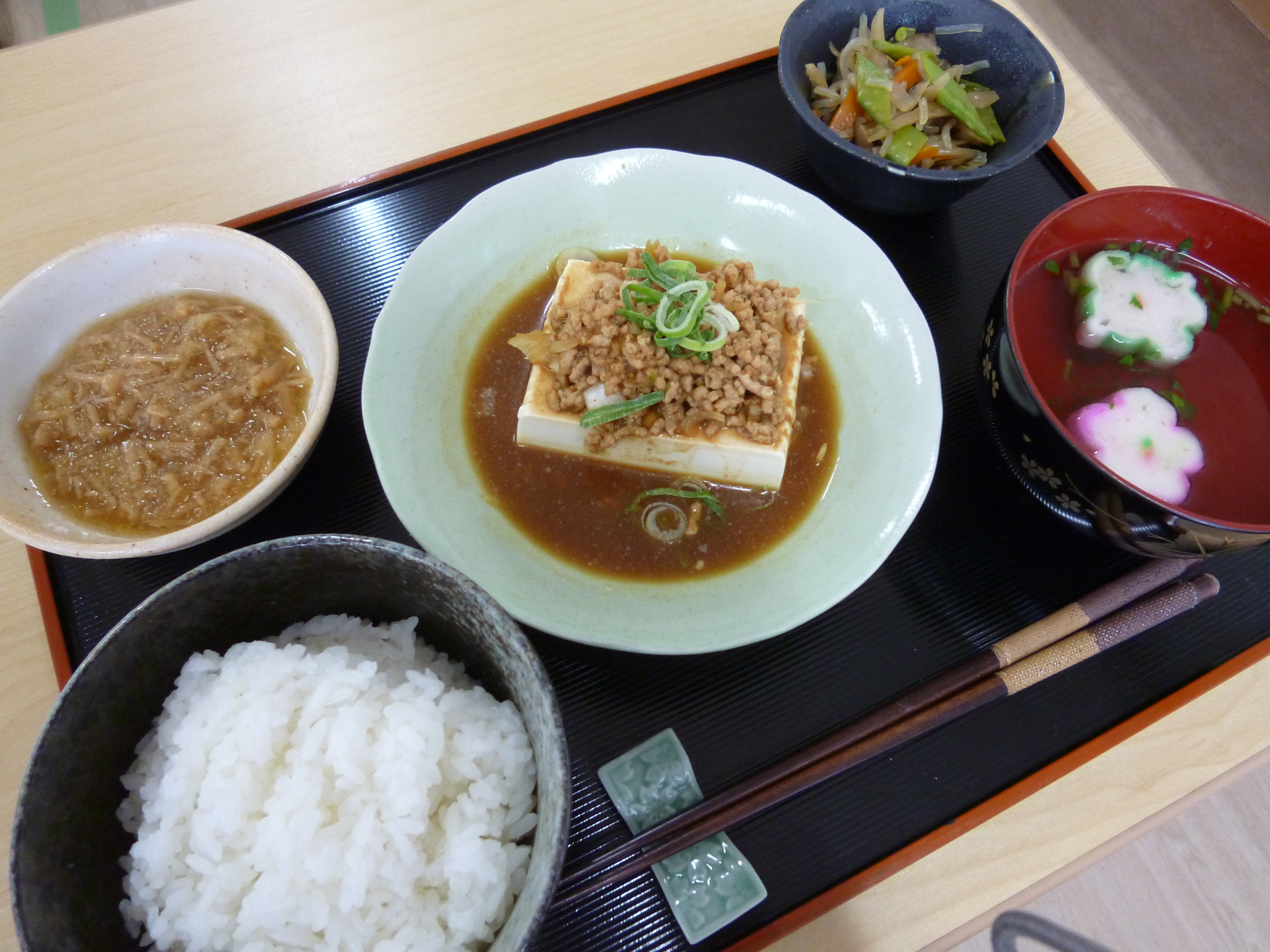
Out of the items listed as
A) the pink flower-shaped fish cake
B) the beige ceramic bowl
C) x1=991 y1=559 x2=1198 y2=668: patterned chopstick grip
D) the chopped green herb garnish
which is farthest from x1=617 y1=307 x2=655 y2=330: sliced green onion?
the chopped green herb garnish

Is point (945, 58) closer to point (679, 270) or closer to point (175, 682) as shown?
point (679, 270)

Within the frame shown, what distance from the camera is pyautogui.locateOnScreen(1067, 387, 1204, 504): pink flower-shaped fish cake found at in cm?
171

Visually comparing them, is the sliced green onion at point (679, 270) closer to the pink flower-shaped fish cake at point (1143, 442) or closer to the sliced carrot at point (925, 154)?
the sliced carrot at point (925, 154)

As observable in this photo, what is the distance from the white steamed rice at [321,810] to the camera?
1189 mm

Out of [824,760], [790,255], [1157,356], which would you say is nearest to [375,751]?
[824,760]

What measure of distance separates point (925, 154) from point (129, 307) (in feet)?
7.41

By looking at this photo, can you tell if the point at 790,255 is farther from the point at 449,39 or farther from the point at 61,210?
the point at 61,210

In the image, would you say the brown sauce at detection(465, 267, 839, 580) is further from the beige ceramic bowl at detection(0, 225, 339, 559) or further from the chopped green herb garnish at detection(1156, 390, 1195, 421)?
the chopped green herb garnish at detection(1156, 390, 1195, 421)

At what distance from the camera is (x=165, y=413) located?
1.82 metres

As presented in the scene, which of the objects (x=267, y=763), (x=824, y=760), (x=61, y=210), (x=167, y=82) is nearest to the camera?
(x=267, y=763)

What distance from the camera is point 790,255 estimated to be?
7.20 ft

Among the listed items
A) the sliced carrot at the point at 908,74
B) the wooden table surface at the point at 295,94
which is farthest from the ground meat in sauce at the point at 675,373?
the wooden table surface at the point at 295,94

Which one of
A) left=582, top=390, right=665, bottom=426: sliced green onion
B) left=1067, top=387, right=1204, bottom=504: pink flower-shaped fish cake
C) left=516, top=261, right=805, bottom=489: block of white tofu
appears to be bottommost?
left=516, top=261, right=805, bottom=489: block of white tofu

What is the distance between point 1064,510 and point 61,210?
2980mm
